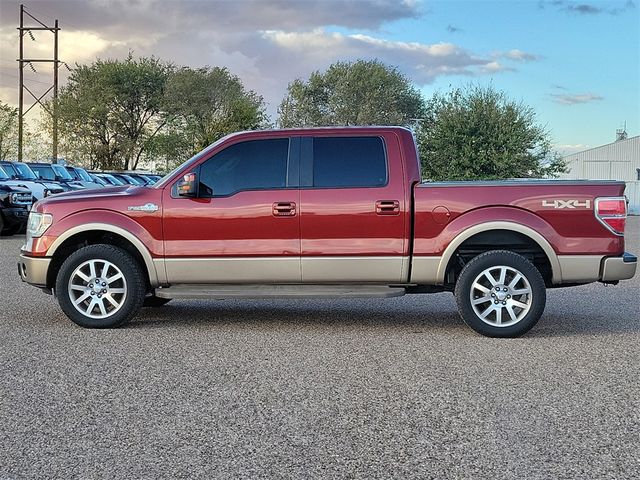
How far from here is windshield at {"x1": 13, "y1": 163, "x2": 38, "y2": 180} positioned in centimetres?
2323

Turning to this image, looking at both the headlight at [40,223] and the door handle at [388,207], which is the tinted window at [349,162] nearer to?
the door handle at [388,207]

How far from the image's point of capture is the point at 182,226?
25.6 feet

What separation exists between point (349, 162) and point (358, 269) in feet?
3.53

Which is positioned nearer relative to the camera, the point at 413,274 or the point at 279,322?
the point at 413,274

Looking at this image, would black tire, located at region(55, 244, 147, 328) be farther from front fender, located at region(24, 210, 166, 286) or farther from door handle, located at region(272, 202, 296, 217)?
door handle, located at region(272, 202, 296, 217)

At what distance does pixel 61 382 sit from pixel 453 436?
287cm

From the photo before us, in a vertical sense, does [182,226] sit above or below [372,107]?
below

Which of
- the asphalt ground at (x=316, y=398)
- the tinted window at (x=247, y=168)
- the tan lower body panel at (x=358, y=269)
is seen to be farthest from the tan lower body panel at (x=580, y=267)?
the tinted window at (x=247, y=168)

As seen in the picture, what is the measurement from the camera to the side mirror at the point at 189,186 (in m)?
7.70

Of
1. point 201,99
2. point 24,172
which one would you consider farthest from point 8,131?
point 24,172

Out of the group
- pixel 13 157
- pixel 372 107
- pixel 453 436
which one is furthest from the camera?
pixel 13 157

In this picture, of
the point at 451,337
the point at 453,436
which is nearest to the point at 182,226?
the point at 451,337

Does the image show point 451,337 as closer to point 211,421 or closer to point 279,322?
point 279,322

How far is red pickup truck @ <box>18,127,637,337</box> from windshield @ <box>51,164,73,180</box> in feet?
66.5
